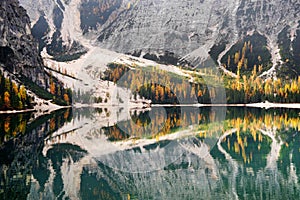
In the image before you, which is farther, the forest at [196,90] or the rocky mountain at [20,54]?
the forest at [196,90]

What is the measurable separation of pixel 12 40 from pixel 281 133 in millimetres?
95623

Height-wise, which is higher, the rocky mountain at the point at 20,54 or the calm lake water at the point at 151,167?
the rocky mountain at the point at 20,54

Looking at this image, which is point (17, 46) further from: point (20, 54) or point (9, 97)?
point (9, 97)

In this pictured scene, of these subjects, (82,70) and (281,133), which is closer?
(281,133)

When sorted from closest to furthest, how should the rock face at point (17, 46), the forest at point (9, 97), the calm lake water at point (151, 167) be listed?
the calm lake water at point (151, 167) → the forest at point (9, 97) → the rock face at point (17, 46)

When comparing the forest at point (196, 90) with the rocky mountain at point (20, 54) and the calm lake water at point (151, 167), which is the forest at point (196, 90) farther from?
the calm lake water at point (151, 167)

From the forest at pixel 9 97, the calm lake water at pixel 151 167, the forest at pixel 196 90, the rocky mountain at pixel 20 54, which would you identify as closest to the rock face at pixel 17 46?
the rocky mountain at pixel 20 54

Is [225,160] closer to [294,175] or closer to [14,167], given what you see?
[294,175]

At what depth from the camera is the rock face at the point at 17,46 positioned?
109 metres

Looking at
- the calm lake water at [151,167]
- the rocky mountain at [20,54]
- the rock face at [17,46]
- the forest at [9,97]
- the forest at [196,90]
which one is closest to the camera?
the calm lake water at [151,167]

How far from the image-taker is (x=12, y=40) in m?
115

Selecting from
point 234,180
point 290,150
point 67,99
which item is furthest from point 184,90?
point 234,180

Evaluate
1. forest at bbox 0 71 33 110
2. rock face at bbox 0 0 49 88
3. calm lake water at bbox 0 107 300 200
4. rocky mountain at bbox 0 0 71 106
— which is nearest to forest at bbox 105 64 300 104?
rocky mountain at bbox 0 0 71 106

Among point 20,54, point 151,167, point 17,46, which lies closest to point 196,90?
point 20,54
